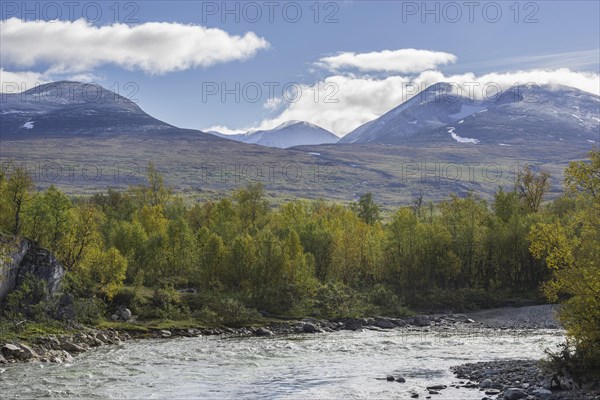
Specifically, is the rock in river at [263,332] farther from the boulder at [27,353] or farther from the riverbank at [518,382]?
the riverbank at [518,382]

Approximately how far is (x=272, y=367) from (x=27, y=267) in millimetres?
32991

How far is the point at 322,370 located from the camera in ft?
146

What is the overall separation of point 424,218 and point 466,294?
130 ft

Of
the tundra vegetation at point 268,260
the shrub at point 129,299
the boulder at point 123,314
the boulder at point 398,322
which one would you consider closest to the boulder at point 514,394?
the tundra vegetation at point 268,260

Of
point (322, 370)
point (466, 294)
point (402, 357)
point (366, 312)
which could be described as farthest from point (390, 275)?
point (322, 370)

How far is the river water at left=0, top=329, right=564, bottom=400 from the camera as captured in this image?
122 ft

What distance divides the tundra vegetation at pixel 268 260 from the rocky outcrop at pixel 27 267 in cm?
139

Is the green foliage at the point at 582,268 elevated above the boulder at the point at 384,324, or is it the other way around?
the green foliage at the point at 582,268

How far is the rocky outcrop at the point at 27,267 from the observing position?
60906mm

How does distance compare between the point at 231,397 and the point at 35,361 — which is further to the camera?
the point at 35,361

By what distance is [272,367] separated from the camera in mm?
46469

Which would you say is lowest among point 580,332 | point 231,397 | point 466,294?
point 466,294

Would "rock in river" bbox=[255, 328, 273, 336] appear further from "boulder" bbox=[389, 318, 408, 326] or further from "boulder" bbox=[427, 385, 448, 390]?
"boulder" bbox=[427, 385, 448, 390]

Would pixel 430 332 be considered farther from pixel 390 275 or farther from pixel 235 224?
pixel 235 224
